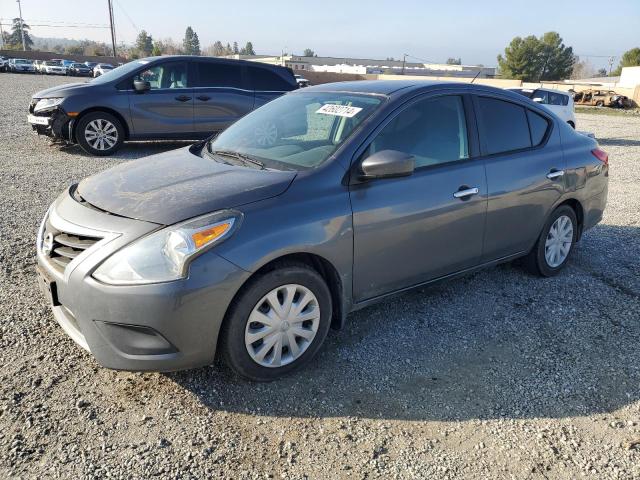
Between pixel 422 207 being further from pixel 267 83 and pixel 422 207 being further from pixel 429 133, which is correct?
pixel 267 83

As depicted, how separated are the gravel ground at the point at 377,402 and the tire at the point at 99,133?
5640 millimetres

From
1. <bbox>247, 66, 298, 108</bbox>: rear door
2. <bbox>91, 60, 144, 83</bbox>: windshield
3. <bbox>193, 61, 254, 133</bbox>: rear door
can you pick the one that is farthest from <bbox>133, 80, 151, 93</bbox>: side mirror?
<bbox>247, 66, 298, 108</bbox>: rear door

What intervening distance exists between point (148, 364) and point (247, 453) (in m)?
0.68

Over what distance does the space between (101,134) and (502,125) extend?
24.4ft

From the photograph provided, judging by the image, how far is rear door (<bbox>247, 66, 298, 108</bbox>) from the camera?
1059 cm

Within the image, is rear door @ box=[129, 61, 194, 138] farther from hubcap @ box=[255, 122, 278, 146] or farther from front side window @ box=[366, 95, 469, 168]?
front side window @ box=[366, 95, 469, 168]

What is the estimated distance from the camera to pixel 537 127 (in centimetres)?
457

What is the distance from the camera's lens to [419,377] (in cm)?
330

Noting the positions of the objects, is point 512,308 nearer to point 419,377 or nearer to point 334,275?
point 419,377

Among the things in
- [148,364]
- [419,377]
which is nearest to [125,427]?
[148,364]

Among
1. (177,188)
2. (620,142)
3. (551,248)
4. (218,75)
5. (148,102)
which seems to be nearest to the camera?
(177,188)

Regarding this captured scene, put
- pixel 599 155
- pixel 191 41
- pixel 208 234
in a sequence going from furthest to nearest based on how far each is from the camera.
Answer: pixel 191 41, pixel 599 155, pixel 208 234

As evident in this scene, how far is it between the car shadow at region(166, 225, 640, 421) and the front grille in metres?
0.88

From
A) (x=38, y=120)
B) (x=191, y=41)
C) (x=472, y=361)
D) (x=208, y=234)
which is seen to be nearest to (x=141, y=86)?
(x=38, y=120)
